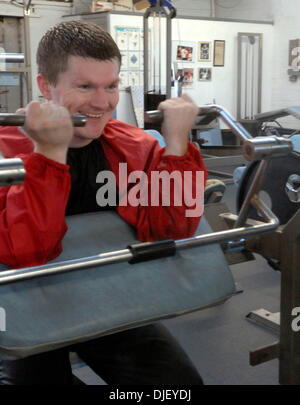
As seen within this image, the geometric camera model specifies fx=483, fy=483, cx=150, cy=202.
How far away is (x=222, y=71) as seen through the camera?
23.7 feet

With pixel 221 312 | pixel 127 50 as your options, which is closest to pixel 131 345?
pixel 221 312

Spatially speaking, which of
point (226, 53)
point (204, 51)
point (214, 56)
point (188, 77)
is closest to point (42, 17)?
point (188, 77)

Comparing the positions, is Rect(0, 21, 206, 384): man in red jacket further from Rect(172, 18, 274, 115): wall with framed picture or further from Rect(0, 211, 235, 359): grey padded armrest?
Rect(172, 18, 274, 115): wall with framed picture

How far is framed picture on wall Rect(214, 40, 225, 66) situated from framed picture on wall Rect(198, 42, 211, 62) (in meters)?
0.11

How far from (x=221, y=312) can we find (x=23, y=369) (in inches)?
61.9

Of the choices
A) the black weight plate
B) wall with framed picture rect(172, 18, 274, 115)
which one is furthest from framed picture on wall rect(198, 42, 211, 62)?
the black weight plate

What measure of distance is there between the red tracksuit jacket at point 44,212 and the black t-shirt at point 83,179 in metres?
0.08

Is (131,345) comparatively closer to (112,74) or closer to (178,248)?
(178,248)

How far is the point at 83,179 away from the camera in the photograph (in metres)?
1.18

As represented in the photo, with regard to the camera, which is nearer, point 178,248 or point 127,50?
point 178,248

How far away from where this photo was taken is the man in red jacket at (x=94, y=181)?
3.14ft

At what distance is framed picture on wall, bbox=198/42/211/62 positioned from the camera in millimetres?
7031

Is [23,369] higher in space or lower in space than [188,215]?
lower

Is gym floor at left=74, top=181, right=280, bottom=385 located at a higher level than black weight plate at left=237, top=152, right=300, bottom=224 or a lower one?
→ lower
